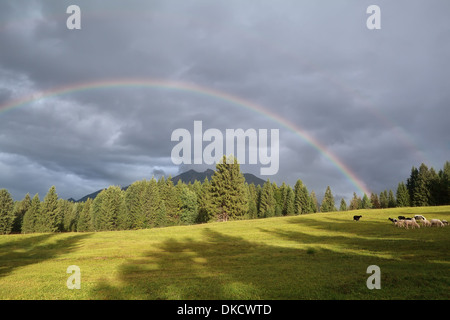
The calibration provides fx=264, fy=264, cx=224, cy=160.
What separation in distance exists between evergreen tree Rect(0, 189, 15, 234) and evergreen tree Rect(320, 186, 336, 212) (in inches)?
5592

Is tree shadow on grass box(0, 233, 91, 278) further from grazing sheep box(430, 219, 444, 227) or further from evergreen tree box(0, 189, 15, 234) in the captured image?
evergreen tree box(0, 189, 15, 234)

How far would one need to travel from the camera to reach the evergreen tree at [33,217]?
315 ft

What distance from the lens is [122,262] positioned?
23734mm

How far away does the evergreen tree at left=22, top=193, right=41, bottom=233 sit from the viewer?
9602cm

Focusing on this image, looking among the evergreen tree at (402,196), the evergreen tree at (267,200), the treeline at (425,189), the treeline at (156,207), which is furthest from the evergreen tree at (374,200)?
the evergreen tree at (267,200)

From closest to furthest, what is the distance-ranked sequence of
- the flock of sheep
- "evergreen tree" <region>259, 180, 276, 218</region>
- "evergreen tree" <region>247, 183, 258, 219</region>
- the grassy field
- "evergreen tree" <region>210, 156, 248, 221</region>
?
the grassy field < the flock of sheep < "evergreen tree" <region>210, 156, 248, 221</region> < "evergreen tree" <region>259, 180, 276, 218</region> < "evergreen tree" <region>247, 183, 258, 219</region>

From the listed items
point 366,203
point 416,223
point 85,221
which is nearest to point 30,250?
point 416,223

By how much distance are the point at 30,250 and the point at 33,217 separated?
8032 centimetres

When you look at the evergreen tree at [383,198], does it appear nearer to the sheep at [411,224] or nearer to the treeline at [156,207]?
the treeline at [156,207]

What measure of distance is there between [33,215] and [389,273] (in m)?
118

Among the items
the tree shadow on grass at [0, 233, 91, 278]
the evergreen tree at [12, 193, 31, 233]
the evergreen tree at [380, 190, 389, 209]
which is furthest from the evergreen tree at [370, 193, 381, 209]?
the evergreen tree at [12, 193, 31, 233]

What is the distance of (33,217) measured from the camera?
9850cm
